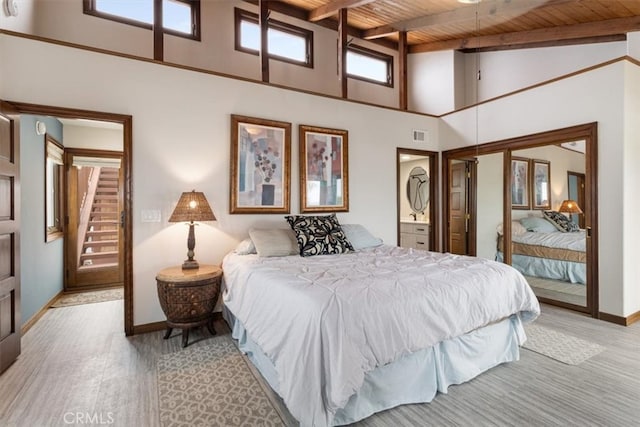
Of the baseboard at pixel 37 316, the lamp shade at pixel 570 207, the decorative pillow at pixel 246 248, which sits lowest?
the baseboard at pixel 37 316

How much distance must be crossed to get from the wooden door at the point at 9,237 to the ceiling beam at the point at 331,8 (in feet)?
12.6

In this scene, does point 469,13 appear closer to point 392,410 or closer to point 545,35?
point 545,35

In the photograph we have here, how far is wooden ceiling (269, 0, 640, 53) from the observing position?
3877 mm

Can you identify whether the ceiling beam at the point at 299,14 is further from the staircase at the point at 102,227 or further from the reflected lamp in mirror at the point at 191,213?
the staircase at the point at 102,227

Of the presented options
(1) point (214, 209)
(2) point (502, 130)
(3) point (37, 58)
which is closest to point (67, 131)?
(3) point (37, 58)

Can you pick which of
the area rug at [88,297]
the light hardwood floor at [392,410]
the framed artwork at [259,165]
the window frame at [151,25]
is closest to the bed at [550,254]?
the light hardwood floor at [392,410]

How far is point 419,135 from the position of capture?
16.9 ft

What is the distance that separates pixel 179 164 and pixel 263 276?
174cm

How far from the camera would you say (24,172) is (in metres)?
3.39

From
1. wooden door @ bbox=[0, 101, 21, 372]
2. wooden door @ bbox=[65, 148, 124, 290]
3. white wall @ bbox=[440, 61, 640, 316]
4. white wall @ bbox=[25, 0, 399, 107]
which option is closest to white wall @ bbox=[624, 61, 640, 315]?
white wall @ bbox=[440, 61, 640, 316]

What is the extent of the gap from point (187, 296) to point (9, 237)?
1419mm

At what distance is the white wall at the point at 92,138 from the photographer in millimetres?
4691

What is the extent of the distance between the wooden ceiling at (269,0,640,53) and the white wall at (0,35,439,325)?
5.99ft

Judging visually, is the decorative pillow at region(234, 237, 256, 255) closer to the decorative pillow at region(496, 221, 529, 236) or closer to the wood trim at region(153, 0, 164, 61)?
the wood trim at region(153, 0, 164, 61)
